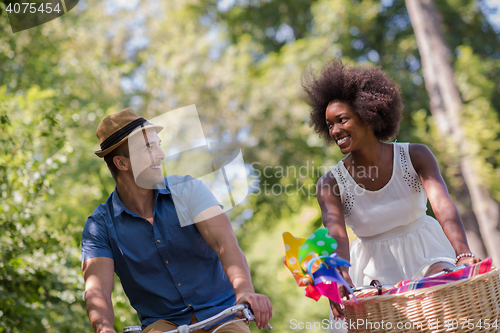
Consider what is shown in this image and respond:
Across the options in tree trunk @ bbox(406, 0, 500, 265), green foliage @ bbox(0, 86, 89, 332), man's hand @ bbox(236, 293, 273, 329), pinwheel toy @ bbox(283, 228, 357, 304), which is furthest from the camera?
tree trunk @ bbox(406, 0, 500, 265)

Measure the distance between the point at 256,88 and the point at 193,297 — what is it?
1053 cm

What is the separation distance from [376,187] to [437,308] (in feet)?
3.33

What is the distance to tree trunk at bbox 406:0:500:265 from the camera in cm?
930

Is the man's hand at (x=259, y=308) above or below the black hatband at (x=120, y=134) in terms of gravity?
below

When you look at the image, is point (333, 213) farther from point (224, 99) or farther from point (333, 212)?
point (224, 99)

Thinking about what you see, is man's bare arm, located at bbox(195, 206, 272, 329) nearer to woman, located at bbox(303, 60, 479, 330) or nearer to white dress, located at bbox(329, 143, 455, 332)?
woman, located at bbox(303, 60, 479, 330)

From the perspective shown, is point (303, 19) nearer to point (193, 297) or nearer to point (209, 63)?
point (209, 63)

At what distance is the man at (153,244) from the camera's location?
266 centimetres

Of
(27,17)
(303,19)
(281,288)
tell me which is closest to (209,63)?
(303,19)

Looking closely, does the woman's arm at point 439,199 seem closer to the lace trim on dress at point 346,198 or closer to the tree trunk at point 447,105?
the lace trim on dress at point 346,198

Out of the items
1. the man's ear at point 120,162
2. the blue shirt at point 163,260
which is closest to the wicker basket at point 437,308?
the blue shirt at point 163,260

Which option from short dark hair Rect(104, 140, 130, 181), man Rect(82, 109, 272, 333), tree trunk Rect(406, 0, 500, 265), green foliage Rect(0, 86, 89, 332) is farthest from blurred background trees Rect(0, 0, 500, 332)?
man Rect(82, 109, 272, 333)

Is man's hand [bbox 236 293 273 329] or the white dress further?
the white dress

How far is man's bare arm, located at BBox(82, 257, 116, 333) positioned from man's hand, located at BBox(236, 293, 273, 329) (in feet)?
2.49
